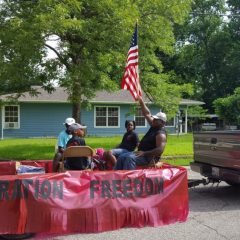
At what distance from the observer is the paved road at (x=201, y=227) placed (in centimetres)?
624

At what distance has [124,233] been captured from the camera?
20.9ft

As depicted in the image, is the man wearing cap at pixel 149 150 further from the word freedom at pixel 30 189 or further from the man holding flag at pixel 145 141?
the word freedom at pixel 30 189

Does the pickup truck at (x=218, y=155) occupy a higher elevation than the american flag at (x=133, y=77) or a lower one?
lower

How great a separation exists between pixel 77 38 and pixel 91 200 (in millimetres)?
10899

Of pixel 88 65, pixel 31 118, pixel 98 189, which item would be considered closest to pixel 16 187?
pixel 98 189

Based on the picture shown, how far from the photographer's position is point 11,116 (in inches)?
1136

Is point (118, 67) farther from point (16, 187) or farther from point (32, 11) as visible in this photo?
point (16, 187)

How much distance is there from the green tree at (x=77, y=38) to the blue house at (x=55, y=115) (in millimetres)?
10137

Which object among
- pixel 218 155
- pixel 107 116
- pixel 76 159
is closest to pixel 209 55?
pixel 107 116

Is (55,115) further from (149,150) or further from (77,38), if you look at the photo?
(149,150)

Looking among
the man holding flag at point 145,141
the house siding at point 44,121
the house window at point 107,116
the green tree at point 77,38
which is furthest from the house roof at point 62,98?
the man holding flag at point 145,141

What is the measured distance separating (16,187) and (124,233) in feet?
5.27

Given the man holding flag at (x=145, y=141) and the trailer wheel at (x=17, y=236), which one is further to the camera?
the man holding flag at (x=145, y=141)

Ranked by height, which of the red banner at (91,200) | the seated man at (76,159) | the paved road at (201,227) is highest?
the seated man at (76,159)
